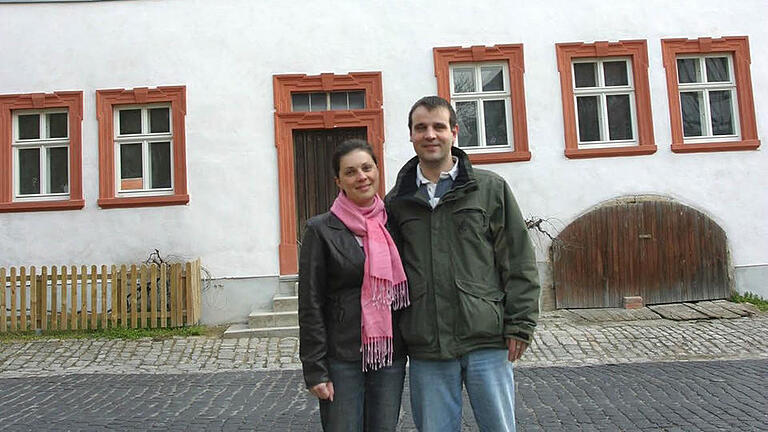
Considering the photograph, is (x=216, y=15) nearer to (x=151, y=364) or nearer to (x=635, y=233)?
(x=151, y=364)

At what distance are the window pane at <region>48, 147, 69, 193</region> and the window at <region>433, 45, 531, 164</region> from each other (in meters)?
6.37

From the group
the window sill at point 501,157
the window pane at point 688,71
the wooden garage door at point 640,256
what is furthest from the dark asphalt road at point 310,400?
the window pane at point 688,71

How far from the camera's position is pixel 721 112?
10.1 metres

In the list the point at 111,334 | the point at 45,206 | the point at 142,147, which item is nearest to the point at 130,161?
the point at 142,147

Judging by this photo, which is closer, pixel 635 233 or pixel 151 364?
pixel 151 364

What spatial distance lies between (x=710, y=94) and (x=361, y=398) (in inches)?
385

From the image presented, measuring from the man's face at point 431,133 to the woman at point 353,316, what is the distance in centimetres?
29

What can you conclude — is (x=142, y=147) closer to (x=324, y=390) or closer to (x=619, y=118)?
(x=619, y=118)

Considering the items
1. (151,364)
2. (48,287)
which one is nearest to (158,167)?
(48,287)

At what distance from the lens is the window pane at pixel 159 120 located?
391 inches

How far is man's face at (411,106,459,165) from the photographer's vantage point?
8.68 feet

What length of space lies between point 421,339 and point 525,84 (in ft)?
26.3

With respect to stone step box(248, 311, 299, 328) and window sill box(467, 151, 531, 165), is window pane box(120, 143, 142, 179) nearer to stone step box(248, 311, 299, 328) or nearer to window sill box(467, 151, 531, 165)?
stone step box(248, 311, 299, 328)

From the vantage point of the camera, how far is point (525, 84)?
9.80 m
